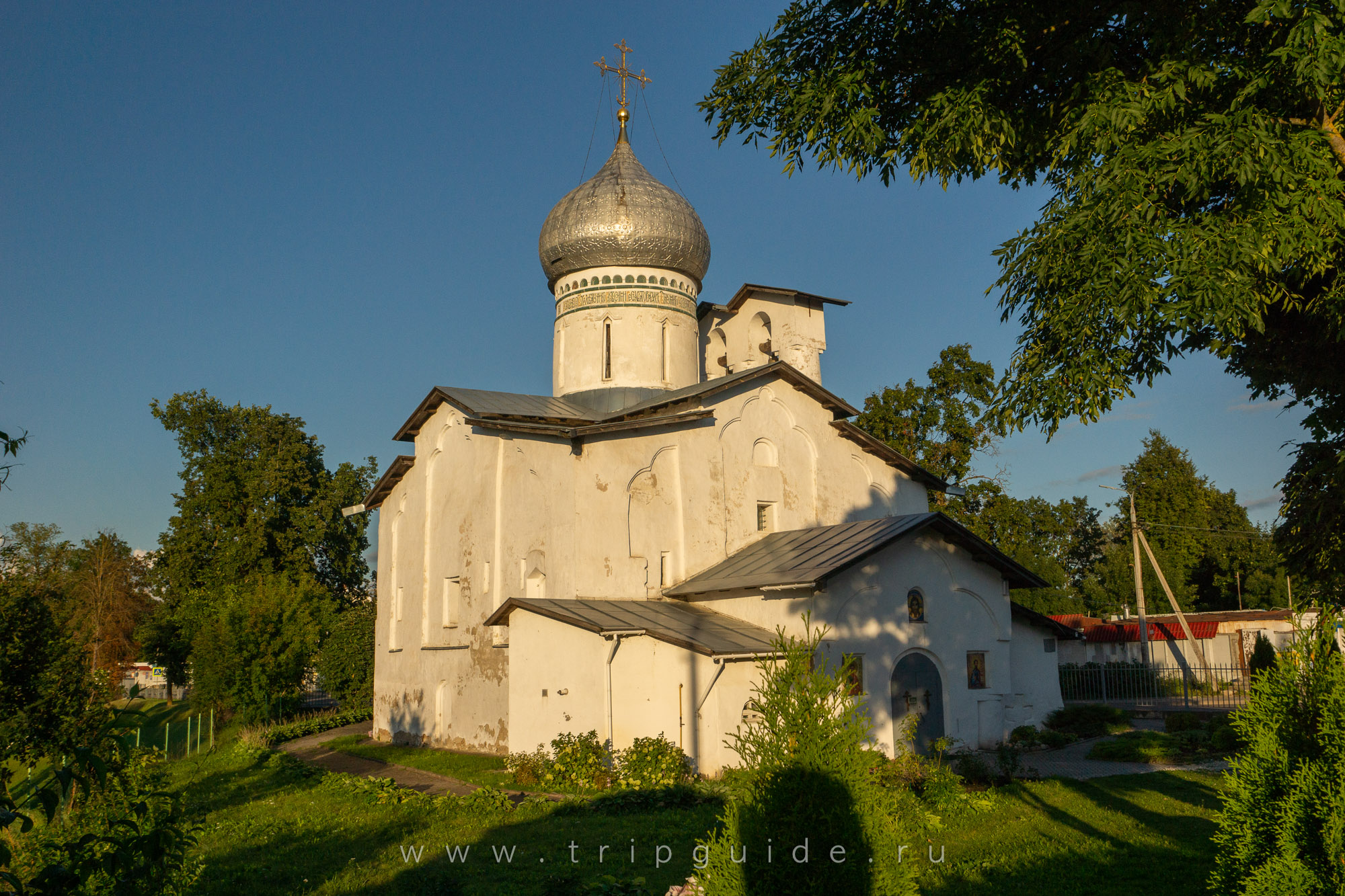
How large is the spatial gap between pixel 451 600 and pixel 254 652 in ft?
21.6

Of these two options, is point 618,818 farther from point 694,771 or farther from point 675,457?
point 675,457

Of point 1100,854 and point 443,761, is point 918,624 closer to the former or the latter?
point 1100,854

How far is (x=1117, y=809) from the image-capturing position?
1061 cm

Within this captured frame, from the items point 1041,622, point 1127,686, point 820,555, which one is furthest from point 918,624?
point 1127,686

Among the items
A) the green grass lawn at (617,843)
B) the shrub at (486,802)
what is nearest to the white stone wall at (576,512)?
the shrub at (486,802)

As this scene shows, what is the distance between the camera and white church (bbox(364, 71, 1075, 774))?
48.1 ft

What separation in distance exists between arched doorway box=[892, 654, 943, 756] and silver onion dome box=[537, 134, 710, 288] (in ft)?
33.7

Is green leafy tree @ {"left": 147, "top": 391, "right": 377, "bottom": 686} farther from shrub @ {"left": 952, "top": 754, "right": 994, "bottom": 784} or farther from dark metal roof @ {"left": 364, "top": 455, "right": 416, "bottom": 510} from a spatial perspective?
shrub @ {"left": 952, "top": 754, "right": 994, "bottom": 784}

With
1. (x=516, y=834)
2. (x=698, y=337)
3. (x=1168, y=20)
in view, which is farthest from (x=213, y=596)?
(x=1168, y=20)

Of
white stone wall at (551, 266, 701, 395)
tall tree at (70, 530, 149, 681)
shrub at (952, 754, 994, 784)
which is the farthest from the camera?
tall tree at (70, 530, 149, 681)

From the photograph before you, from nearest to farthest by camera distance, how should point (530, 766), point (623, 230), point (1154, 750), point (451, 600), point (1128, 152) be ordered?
point (1128, 152), point (530, 766), point (1154, 750), point (451, 600), point (623, 230)

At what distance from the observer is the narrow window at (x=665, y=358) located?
21.0 m

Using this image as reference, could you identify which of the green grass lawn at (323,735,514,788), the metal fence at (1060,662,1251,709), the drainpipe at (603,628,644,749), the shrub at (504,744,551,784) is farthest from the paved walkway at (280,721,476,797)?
the metal fence at (1060,662,1251,709)

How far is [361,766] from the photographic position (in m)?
17.0
